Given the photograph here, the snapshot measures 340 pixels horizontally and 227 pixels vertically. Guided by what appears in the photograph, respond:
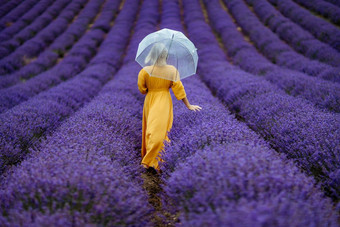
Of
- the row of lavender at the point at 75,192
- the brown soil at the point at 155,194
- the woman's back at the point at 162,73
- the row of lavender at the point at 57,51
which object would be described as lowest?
the row of lavender at the point at 57,51

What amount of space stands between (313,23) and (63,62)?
893 centimetres

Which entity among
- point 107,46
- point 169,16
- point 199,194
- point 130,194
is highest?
point 199,194

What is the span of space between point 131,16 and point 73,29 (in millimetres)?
3429

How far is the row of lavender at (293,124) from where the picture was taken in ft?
6.11

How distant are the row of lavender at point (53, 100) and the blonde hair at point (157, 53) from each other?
1648mm

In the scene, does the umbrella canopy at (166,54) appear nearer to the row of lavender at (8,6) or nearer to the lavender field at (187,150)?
the lavender field at (187,150)

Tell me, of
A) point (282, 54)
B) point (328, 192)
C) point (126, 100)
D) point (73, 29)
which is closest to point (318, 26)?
point (282, 54)

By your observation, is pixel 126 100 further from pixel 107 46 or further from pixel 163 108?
pixel 107 46

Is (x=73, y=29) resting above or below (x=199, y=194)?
below

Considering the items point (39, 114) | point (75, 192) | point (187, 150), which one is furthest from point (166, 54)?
point (39, 114)

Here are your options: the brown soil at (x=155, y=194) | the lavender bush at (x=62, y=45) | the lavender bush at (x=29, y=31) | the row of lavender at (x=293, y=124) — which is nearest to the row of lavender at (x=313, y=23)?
the row of lavender at (x=293, y=124)

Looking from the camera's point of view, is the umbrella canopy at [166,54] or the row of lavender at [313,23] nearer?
the umbrella canopy at [166,54]

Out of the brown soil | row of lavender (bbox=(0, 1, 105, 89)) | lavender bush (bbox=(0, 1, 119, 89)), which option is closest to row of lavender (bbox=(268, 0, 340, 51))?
the brown soil

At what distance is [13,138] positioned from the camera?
261cm
